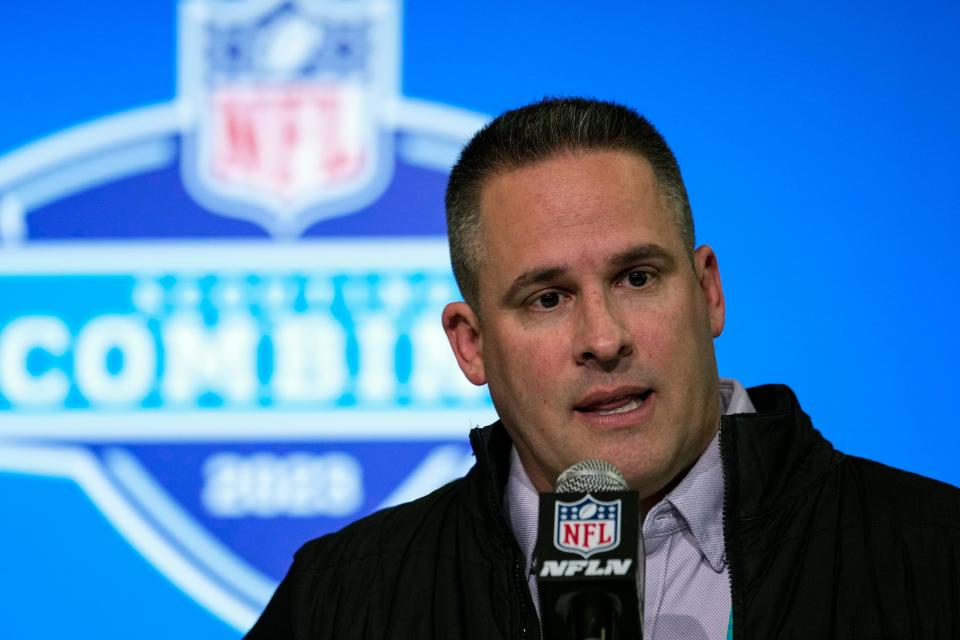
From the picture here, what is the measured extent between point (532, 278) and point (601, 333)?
0.15 metres

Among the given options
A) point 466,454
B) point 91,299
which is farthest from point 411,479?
point 91,299

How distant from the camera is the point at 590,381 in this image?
69.4 inches

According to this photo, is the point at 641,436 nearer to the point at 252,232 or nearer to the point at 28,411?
the point at 252,232

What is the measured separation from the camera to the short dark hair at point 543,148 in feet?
6.31

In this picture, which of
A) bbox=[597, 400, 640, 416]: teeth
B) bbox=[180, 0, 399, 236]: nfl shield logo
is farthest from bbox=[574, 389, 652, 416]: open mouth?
bbox=[180, 0, 399, 236]: nfl shield logo

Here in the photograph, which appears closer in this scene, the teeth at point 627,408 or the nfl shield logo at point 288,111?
the teeth at point 627,408

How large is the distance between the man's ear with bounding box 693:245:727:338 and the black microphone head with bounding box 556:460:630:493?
0.66 m

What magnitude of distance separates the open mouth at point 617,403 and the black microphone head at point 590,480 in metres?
0.42

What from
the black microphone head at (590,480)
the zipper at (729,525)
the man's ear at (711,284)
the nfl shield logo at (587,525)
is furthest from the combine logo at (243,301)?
the nfl shield logo at (587,525)

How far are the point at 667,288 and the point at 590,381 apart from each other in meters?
0.18

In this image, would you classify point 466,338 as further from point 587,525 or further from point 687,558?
point 587,525

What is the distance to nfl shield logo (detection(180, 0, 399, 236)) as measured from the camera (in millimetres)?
3033

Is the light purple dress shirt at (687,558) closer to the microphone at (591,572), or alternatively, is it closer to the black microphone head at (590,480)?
the black microphone head at (590,480)

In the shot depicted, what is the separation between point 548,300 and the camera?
6.06 feet
